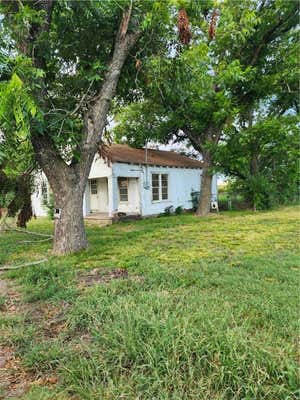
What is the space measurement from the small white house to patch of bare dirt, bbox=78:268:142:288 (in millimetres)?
7452

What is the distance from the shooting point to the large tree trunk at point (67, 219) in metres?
6.20

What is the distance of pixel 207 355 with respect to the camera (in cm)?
215

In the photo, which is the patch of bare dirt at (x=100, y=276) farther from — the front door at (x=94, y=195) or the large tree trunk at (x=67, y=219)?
the front door at (x=94, y=195)

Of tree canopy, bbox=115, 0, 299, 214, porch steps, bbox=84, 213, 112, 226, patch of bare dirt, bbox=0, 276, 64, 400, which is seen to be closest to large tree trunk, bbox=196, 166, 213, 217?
tree canopy, bbox=115, 0, 299, 214

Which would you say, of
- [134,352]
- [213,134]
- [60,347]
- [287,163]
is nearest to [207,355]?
[134,352]

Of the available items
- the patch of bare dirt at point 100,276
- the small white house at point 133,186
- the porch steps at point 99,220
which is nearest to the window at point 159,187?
the small white house at point 133,186

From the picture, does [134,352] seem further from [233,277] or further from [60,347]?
[233,277]

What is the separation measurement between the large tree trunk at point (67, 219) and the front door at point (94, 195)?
28.1 ft

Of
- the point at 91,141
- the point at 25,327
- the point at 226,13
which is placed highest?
the point at 226,13

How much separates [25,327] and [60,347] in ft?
2.29

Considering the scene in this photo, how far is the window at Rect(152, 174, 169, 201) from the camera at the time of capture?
47.4 ft

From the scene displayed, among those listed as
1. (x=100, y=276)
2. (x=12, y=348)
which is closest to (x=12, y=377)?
(x=12, y=348)

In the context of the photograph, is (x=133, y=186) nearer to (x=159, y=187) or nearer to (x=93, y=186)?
(x=159, y=187)

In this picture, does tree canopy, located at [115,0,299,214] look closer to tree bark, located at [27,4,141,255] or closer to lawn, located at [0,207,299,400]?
tree bark, located at [27,4,141,255]
